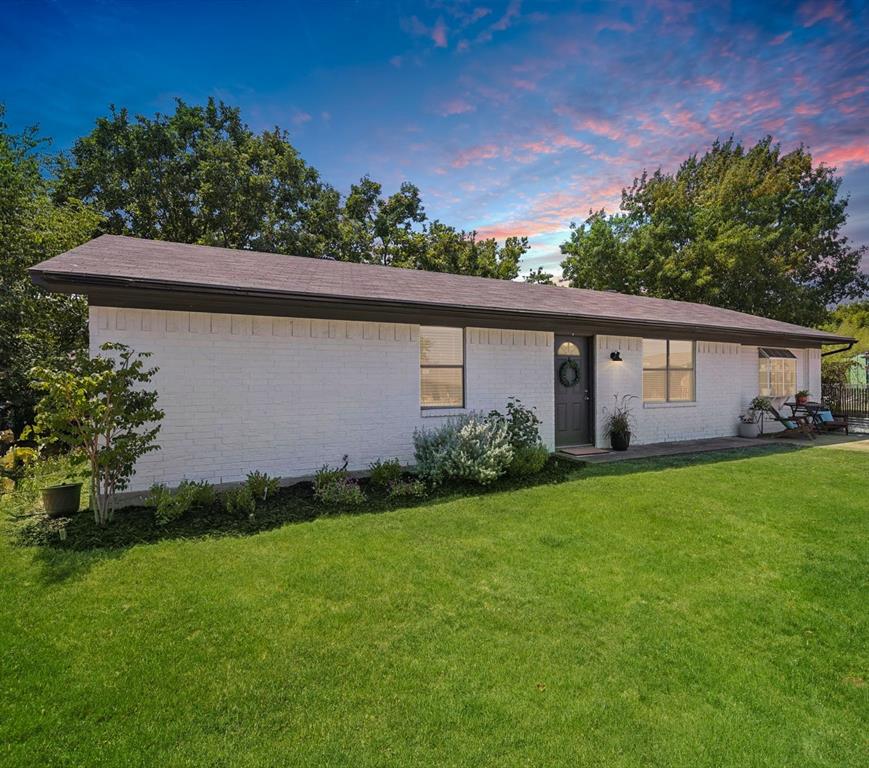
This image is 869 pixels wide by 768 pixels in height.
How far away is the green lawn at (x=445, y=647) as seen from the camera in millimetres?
2158

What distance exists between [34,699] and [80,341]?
1211 cm

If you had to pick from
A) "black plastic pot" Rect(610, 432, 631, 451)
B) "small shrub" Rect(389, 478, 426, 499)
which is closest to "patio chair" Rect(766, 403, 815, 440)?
"black plastic pot" Rect(610, 432, 631, 451)

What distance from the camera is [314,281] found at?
741 cm

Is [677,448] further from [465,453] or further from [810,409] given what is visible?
[465,453]

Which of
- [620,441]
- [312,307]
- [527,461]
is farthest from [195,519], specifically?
[620,441]

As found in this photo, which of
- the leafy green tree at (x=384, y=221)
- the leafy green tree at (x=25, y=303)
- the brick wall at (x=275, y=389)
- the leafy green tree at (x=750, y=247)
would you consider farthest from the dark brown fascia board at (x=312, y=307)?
the leafy green tree at (x=384, y=221)

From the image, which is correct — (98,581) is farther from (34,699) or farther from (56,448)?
(56,448)

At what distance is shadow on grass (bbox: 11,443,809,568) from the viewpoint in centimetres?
413

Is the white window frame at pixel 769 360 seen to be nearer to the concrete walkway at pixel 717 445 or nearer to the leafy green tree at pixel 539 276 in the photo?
the concrete walkway at pixel 717 445

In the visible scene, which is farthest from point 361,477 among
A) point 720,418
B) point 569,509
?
point 720,418

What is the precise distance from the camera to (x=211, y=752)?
2.07m

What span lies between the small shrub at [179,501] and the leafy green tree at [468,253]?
19.0m

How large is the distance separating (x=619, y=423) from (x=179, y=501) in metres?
8.10

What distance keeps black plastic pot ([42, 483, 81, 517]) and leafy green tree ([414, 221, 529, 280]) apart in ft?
63.7
